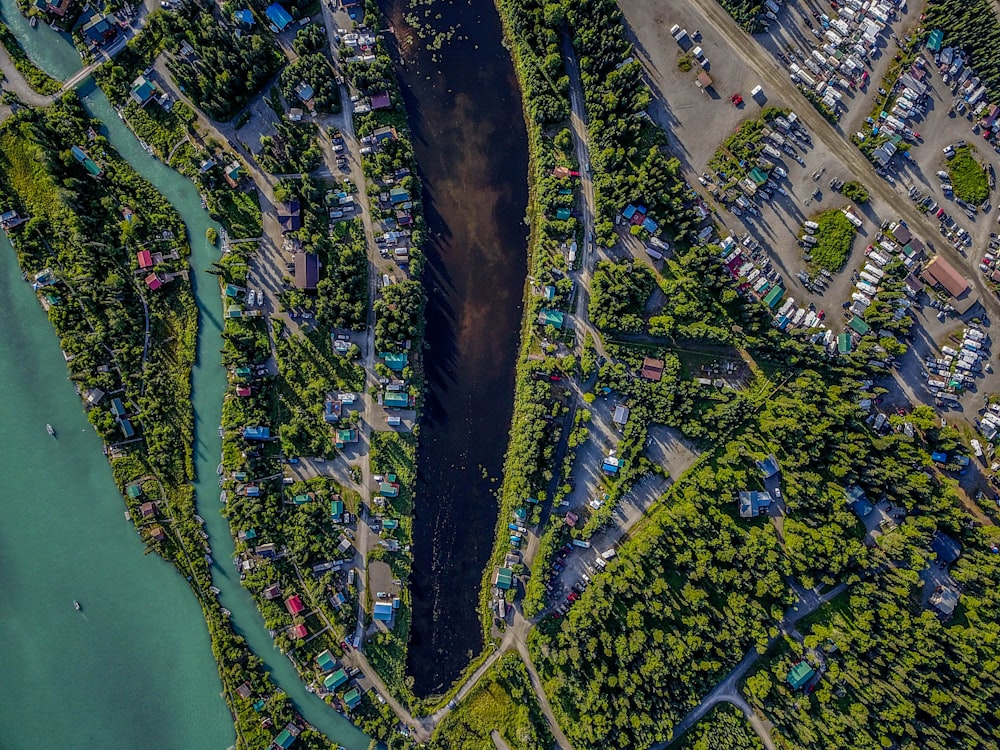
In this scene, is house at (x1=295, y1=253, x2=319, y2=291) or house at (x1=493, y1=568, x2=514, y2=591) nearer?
house at (x1=295, y1=253, x2=319, y2=291)

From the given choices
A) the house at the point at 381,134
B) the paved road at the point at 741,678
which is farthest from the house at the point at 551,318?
the paved road at the point at 741,678

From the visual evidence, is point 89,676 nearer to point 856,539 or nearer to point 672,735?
point 672,735

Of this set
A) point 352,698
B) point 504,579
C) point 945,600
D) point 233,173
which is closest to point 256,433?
point 233,173

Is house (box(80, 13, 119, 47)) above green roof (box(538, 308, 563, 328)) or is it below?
above

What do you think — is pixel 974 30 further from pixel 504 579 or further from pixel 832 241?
pixel 504 579

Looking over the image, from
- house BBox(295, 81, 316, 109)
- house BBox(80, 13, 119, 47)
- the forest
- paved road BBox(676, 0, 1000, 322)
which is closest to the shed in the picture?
house BBox(295, 81, 316, 109)

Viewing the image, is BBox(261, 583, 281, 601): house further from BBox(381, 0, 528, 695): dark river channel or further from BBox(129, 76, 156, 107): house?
BBox(129, 76, 156, 107): house

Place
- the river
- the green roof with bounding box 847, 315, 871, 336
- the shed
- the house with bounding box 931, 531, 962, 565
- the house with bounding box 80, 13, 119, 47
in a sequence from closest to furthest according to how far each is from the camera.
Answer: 1. the shed
2. the river
3. the house with bounding box 80, 13, 119, 47
4. the house with bounding box 931, 531, 962, 565
5. the green roof with bounding box 847, 315, 871, 336
